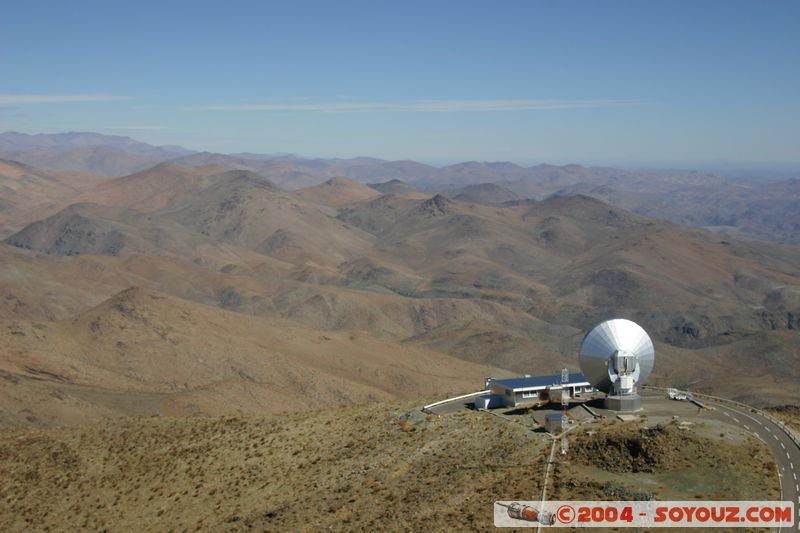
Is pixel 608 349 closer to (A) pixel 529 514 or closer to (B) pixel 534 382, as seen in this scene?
(B) pixel 534 382

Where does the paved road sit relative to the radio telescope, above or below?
below

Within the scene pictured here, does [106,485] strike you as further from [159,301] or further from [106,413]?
[159,301]

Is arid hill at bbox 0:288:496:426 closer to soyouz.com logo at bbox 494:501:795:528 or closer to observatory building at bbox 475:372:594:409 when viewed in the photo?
observatory building at bbox 475:372:594:409

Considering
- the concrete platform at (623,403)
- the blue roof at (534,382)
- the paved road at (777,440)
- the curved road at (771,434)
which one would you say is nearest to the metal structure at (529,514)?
the curved road at (771,434)

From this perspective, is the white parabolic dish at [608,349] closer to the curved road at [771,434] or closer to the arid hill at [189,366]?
the curved road at [771,434]

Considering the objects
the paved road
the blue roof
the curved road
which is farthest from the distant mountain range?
the paved road

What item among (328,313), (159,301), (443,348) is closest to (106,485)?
(159,301)
